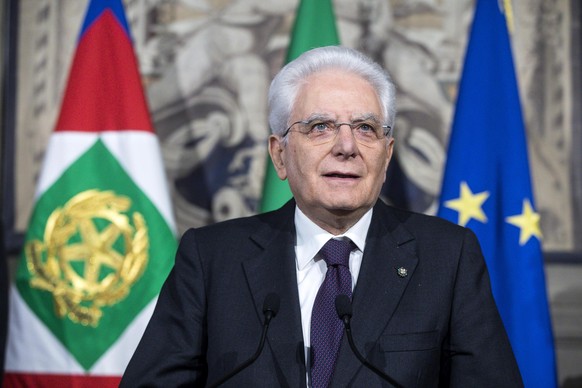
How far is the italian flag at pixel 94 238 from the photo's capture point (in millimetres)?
3020

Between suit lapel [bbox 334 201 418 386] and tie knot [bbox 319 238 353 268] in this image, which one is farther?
tie knot [bbox 319 238 353 268]

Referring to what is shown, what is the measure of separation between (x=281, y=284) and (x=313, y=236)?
0.49 ft

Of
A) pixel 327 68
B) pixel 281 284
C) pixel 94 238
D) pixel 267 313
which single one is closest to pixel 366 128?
pixel 327 68

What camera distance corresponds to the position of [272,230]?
190cm

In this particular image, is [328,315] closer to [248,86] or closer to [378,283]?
[378,283]

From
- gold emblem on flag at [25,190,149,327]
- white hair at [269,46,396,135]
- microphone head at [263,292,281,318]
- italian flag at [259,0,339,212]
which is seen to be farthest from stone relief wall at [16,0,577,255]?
microphone head at [263,292,281,318]

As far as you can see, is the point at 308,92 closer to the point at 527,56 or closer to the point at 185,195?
the point at 185,195

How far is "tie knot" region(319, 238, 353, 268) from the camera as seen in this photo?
1.76 metres

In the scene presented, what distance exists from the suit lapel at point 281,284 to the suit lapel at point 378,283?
103 mm

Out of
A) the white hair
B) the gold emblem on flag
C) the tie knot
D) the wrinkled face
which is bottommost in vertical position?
the gold emblem on flag

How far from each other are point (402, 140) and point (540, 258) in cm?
83

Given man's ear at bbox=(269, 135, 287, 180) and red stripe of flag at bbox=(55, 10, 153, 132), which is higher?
red stripe of flag at bbox=(55, 10, 153, 132)

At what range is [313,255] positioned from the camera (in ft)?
5.88

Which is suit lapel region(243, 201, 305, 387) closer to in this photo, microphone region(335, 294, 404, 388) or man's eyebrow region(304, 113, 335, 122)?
microphone region(335, 294, 404, 388)
